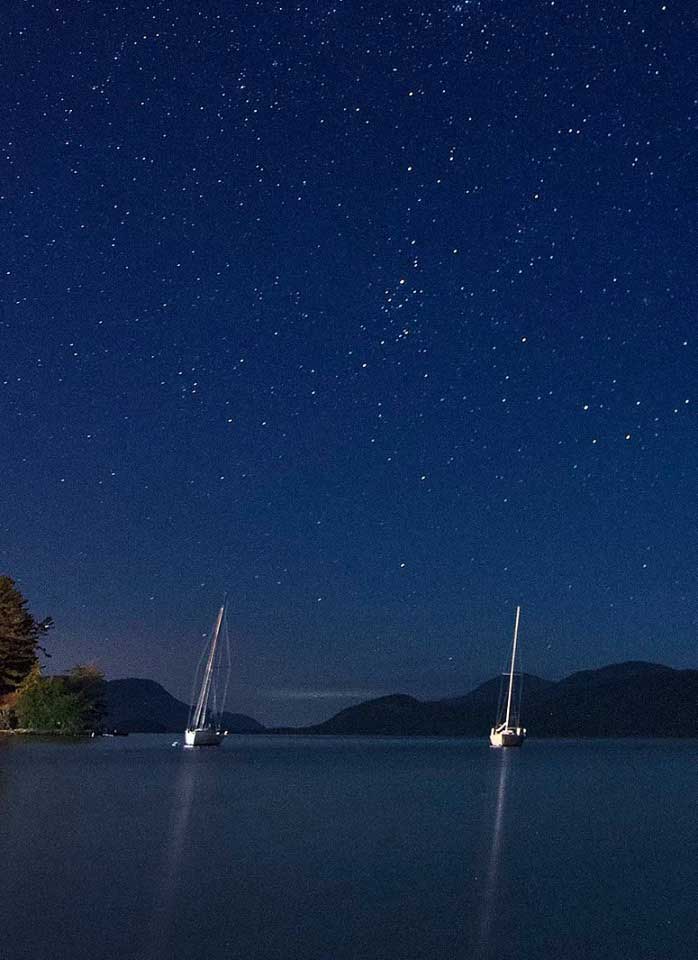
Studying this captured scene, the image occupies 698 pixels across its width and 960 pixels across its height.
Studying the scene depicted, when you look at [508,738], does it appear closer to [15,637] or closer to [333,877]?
[15,637]

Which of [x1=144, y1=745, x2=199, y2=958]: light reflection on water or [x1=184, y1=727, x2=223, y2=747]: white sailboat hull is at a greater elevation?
[x1=184, y1=727, x2=223, y2=747]: white sailboat hull

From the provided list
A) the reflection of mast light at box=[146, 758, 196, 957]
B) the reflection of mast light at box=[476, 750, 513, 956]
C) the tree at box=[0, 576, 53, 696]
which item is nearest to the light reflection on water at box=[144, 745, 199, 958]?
the reflection of mast light at box=[146, 758, 196, 957]

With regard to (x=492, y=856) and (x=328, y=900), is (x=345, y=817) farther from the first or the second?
(x=328, y=900)

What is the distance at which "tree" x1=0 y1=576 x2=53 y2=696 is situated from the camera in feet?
339

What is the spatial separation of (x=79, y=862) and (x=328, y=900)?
5638 millimetres

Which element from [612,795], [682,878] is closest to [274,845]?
[682,878]

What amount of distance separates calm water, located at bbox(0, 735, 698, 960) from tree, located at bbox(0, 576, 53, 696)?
65182mm

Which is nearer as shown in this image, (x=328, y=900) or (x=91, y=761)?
(x=328, y=900)

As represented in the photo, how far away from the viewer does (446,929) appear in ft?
46.8

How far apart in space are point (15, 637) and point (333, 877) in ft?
302

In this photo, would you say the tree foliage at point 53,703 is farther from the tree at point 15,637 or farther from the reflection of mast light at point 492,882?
the reflection of mast light at point 492,882

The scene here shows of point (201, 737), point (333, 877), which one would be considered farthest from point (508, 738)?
point (333, 877)

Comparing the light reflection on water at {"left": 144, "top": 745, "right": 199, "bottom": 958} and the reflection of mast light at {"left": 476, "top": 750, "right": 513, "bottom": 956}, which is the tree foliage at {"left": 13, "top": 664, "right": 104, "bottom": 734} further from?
the reflection of mast light at {"left": 476, "top": 750, "right": 513, "bottom": 956}

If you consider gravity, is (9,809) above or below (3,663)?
below
